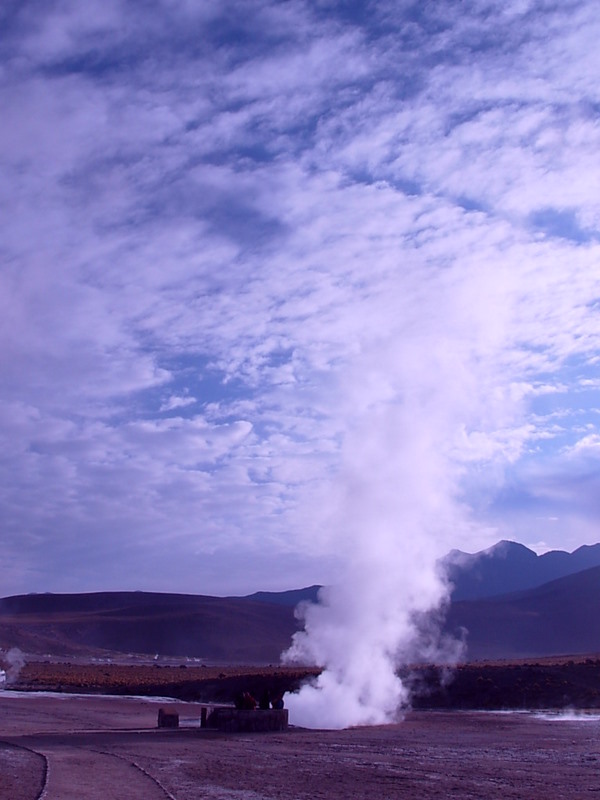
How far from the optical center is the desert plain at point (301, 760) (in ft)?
64.5

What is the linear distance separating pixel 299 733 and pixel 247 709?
2416mm

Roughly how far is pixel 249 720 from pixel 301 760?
1081 centimetres

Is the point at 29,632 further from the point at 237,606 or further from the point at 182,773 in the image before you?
the point at 182,773

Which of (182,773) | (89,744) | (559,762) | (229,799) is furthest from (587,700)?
(229,799)

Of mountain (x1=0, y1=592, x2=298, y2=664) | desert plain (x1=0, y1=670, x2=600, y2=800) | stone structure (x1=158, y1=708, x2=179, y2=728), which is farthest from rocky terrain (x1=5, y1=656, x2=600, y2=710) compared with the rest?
mountain (x1=0, y1=592, x2=298, y2=664)

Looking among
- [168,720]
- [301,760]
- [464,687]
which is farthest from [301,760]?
[464,687]

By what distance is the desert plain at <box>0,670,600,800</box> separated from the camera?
64.5ft

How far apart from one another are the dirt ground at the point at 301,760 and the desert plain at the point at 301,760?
34 millimetres

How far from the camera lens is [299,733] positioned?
3619 cm

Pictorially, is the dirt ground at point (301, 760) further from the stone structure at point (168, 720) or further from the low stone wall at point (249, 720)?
the low stone wall at point (249, 720)

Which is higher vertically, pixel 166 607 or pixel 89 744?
pixel 166 607

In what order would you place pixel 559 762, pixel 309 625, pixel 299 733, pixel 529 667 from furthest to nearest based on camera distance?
pixel 529 667
pixel 309 625
pixel 299 733
pixel 559 762

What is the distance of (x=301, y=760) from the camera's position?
2605 cm

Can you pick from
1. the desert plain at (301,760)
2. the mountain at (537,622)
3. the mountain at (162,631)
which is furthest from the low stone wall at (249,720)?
the mountain at (537,622)
